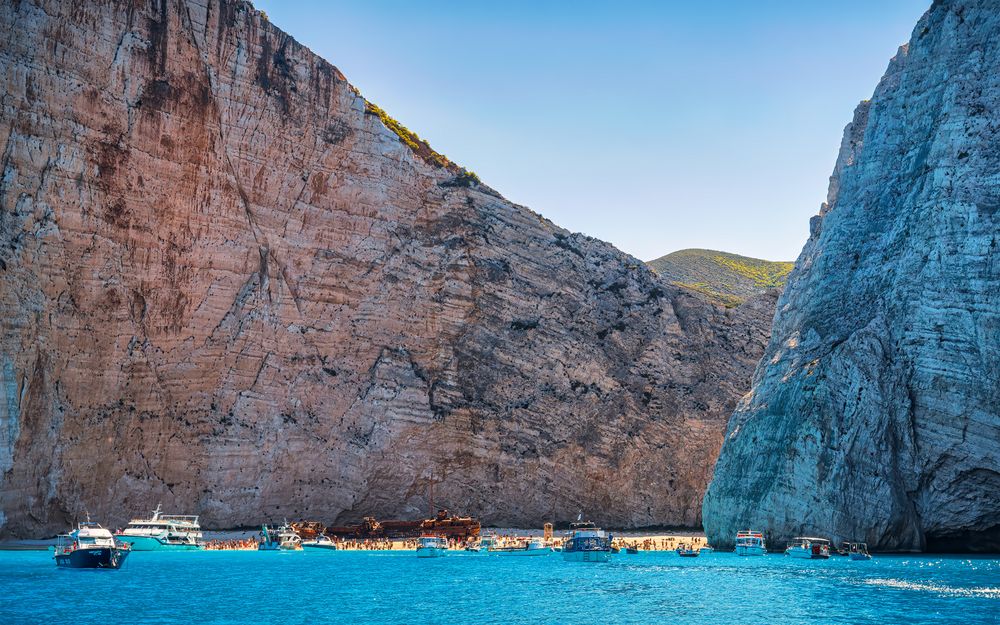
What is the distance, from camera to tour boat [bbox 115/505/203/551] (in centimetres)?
6969

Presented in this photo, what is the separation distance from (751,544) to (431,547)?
2222cm

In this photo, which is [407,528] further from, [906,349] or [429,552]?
[906,349]

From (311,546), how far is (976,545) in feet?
146

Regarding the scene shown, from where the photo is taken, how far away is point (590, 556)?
7075 cm

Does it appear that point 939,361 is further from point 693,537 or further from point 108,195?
point 108,195

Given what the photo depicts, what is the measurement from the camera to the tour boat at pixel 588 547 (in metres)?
70.8

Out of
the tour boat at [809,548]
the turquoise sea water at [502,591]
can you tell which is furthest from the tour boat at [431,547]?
the tour boat at [809,548]

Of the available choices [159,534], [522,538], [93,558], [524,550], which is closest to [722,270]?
[522,538]

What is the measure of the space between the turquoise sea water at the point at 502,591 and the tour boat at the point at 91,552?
44.3 inches

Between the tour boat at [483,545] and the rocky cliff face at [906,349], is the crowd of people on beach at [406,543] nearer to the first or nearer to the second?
the tour boat at [483,545]

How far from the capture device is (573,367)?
3538 inches

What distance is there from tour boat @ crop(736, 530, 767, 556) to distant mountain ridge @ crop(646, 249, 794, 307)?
95.8 meters

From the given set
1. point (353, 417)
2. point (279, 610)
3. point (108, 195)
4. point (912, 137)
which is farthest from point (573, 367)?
point (279, 610)

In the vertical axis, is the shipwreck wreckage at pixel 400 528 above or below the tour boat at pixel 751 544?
below
